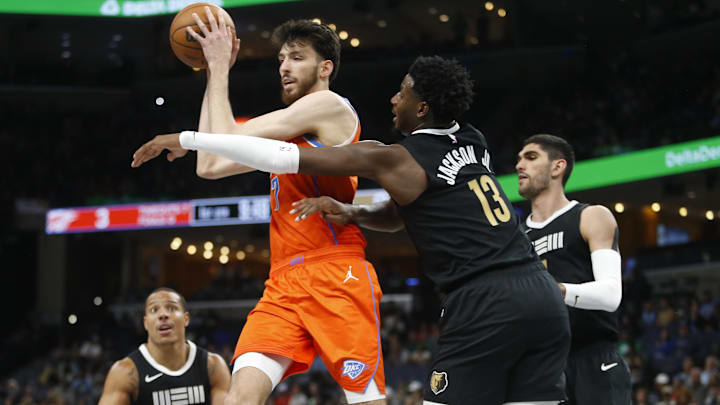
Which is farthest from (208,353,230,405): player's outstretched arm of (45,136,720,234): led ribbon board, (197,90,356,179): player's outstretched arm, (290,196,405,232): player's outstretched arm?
(45,136,720,234): led ribbon board

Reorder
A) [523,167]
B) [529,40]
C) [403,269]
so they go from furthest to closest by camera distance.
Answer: [403,269]
[529,40]
[523,167]

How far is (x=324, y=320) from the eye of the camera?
3.99m

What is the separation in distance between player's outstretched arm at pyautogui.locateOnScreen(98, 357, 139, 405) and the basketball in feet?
8.72

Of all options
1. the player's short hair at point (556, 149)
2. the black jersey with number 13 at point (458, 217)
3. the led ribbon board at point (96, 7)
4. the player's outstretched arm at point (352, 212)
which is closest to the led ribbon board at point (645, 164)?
the led ribbon board at point (96, 7)

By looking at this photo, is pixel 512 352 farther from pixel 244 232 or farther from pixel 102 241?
pixel 102 241

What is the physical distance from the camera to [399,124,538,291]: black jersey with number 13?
11.6ft

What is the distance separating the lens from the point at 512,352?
11.2ft

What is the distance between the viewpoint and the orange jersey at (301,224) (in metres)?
4.16

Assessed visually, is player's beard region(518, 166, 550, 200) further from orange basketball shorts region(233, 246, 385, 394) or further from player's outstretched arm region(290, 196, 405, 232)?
orange basketball shorts region(233, 246, 385, 394)

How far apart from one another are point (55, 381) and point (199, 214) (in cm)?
500

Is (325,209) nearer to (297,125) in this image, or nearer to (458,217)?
(297,125)

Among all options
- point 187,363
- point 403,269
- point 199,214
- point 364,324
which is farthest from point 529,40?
point 364,324

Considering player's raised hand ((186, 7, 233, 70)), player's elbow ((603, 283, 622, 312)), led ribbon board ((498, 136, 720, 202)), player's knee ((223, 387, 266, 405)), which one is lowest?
player's knee ((223, 387, 266, 405))

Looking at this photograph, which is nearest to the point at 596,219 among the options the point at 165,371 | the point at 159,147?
the point at 159,147
